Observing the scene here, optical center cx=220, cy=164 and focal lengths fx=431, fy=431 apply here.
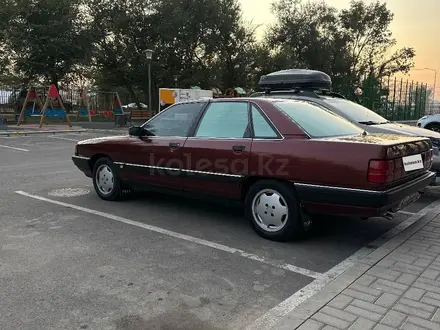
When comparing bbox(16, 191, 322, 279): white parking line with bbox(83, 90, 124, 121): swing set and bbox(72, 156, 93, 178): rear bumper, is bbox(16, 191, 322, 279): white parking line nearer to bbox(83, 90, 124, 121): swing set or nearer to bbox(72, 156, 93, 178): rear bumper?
bbox(72, 156, 93, 178): rear bumper

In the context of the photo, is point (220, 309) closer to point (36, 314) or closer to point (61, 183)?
point (36, 314)

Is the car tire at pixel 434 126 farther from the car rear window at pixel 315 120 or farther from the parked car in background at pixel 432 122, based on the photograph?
the car rear window at pixel 315 120

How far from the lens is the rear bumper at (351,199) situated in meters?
4.01

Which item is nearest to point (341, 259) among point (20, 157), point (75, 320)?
point (75, 320)

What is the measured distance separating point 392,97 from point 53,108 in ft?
67.8

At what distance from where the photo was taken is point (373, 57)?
41.2 m

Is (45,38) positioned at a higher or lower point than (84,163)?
higher

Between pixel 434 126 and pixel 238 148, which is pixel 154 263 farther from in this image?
pixel 434 126

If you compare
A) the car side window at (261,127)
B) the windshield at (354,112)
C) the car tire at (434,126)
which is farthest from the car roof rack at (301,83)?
the car tire at (434,126)

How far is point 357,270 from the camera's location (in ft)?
12.4

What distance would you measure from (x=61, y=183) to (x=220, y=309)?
5.49 metres

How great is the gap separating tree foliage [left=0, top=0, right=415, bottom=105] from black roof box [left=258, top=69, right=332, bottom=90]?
19.0 metres

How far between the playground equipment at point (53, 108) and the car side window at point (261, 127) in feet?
59.7

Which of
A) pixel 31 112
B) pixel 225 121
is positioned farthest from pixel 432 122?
pixel 31 112
